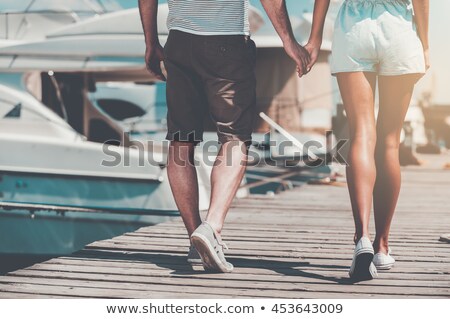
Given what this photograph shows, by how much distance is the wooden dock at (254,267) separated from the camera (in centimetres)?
288

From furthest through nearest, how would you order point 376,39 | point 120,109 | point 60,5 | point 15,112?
point 120,109
point 60,5
point 15,112
point 376,39

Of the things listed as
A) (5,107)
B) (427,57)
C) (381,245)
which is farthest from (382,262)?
(5,107)

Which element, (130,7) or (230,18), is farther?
(130,7)

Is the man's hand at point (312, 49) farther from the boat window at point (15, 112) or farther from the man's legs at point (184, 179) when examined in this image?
the boat window at point (15, 112)

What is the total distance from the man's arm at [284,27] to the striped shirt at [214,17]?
11cm

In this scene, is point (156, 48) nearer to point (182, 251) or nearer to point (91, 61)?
point (182, 251)

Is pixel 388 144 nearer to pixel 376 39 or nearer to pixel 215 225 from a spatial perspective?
pixel 376 39

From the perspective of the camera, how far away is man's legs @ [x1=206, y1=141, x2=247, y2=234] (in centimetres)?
316

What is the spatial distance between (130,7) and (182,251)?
6257 mm

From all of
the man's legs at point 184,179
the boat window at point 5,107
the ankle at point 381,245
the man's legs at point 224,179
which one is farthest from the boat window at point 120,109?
the ankle at point 381,245

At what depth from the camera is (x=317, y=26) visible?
323 cm

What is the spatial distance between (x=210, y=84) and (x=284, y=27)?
0.38m
